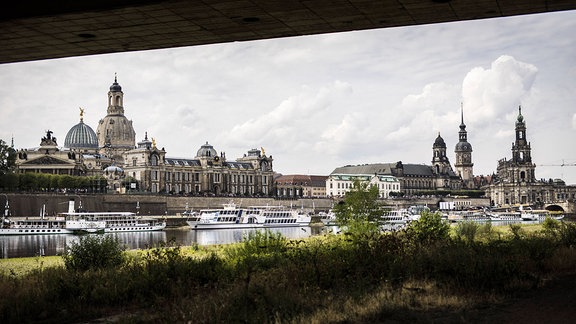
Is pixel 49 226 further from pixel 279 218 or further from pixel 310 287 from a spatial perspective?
pixel 310 287

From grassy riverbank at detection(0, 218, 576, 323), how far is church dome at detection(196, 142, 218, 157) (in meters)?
152

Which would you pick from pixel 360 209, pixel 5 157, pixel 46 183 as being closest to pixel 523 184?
pixel 46 183

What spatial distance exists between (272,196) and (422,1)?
501ft

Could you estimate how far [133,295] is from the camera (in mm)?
12703

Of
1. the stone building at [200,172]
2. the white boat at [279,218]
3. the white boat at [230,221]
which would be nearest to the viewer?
the white boat at [230,221]

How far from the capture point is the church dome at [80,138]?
176125 millimetres

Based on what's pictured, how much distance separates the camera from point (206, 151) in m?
168

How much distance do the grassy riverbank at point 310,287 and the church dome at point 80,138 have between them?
168 metres

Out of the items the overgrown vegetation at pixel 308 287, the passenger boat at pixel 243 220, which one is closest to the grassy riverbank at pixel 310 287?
the overgrown vegetation at pixel 308 287

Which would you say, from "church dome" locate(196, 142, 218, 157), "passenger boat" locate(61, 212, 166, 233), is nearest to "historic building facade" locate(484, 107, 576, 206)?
"church dome" locate(196, 142, 218, 157)

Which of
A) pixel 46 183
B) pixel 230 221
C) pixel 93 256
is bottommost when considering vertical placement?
pixel 230 221

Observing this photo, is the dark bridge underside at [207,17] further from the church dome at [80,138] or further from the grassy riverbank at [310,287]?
the church dome at [80,138]

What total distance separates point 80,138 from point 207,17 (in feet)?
566

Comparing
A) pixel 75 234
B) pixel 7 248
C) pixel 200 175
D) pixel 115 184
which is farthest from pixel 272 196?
pixel 7 248
